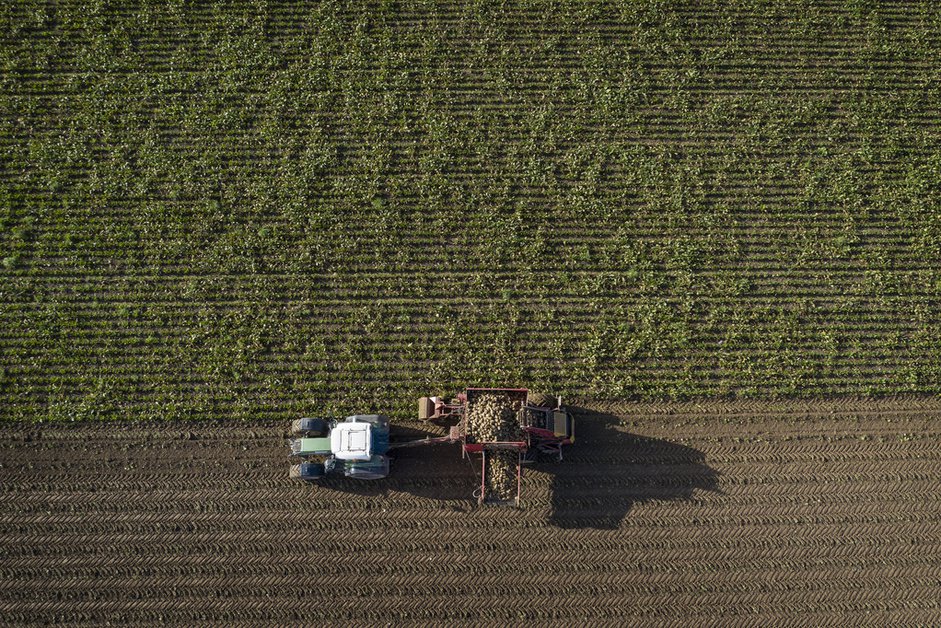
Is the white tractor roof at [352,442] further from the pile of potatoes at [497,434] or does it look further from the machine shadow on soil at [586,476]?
the pile of potatoes at [497,434]

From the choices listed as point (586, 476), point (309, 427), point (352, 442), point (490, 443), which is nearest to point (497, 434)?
point (490, 443)

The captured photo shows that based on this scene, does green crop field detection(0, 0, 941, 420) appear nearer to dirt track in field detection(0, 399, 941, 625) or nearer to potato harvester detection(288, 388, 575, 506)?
potato harvester detection(288, 388, 575, 506)

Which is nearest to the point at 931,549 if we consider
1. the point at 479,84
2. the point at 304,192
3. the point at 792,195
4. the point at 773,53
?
the point at 792,195

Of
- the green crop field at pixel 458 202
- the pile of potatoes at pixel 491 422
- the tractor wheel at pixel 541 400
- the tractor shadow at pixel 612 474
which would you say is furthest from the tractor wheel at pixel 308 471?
the tractor shadow at pixel 612 474

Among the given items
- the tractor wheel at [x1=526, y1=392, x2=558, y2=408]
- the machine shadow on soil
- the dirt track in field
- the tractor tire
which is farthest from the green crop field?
the machine shadow on soil

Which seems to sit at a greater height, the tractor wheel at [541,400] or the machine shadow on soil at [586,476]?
the tractor wheel at [541,400]

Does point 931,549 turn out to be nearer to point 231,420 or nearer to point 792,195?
point 792,195

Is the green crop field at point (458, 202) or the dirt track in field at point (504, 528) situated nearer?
the dirt track in field at point (504, 528)
